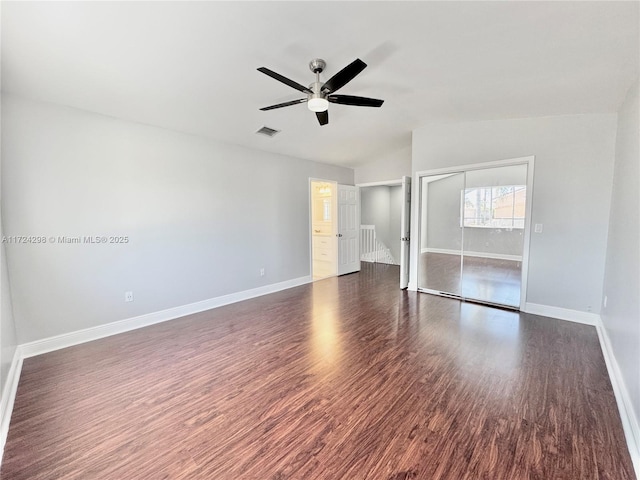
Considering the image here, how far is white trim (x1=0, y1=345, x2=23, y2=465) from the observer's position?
182 centimetres

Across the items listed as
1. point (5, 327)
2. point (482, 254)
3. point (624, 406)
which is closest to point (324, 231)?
point (482, 254)

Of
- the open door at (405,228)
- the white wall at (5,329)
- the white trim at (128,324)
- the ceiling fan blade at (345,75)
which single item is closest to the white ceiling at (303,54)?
the ceiling fan blade at (345,75)

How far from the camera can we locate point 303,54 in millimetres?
2562

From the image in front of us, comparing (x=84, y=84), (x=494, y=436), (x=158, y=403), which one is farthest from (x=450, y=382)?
(x=84, y=84)

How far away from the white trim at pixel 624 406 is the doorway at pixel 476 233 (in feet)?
4.76

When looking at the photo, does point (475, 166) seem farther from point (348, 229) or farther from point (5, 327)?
point (5, 327)

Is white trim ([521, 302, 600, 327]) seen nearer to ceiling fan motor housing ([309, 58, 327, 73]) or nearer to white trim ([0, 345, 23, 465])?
ceiling fan motor housing ([309, 58, 327, 73])

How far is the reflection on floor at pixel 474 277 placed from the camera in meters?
4.41

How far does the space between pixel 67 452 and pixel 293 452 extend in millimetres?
1406

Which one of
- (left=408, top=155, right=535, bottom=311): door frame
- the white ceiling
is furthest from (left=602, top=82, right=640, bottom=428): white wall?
(left=408, top=155, right=535, bottom=311): door frame

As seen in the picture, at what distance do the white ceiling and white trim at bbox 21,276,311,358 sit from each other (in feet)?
8.34

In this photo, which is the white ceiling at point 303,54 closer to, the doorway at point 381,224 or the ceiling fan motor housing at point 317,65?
the ceiling fan motor housing at point 317,65

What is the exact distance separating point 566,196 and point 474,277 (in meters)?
1.77

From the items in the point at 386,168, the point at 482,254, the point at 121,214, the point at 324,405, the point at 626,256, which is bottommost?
the point at 324,405
